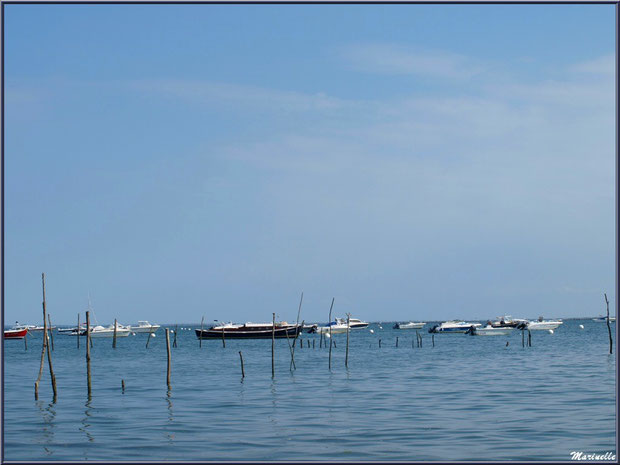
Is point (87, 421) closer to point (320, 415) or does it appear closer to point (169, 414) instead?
point (169, 414)

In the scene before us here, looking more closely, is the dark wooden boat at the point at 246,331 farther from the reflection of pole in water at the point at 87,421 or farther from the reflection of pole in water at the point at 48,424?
the reflection of pole in water at the point at 48,424

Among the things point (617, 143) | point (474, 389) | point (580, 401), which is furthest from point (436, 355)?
point (617, 143)

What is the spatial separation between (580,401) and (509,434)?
9.04m

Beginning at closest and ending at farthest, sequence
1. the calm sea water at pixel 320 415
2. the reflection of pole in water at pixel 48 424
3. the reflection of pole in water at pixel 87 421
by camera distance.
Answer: the calm sea water at pixel 320 415, the reflection of pole in water at pixel 48 424, the reflection of pole in water at pixel 87 421

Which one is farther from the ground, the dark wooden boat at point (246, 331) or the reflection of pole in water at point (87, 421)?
the dark wooden boat at point (246, 331)

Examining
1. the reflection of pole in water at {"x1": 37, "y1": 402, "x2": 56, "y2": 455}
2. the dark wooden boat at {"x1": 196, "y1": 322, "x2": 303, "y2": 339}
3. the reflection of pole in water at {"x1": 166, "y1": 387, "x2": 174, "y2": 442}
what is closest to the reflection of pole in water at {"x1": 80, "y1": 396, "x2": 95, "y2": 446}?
the reflection of pole in water at {"x1": 37, "y1": 402, "x2": 56, "y2": 455}

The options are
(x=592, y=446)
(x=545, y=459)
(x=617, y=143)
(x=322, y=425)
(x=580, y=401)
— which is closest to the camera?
(x=617, y=143)

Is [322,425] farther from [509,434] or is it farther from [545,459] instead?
[545,459]

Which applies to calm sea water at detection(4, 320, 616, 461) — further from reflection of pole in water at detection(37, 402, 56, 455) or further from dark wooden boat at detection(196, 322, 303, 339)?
dark wooden boat at detection(196, 322, 303, 339)

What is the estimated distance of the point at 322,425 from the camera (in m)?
26.9

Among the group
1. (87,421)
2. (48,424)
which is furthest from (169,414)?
(48,424)

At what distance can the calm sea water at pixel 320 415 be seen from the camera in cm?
2256

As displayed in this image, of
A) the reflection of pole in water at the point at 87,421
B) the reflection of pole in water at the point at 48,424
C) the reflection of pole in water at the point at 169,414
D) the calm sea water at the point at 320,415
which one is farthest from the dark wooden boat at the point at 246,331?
the reflection of pole in water at the point at 48,424

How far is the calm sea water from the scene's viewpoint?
22.6 meters
